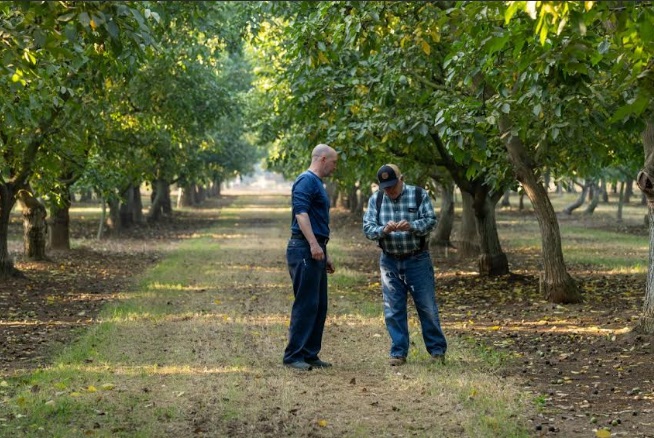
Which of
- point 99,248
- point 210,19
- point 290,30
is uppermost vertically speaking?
point 210,19

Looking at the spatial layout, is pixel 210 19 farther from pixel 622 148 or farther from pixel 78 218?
pixel 78 218

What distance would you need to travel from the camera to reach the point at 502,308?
14422 mm

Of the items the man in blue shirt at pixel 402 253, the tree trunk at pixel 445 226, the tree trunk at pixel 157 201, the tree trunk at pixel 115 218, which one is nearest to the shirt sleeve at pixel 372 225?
the man in blue shirt at pixel 402 253

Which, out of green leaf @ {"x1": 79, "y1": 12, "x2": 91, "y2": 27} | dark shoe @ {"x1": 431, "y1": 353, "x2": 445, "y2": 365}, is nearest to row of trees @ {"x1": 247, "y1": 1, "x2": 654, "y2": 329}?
dark shoe @ {"x1": 431, "y1": 353, "x2": 445, "y2": 365}

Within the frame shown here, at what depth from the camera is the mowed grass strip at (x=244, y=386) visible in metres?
7.16

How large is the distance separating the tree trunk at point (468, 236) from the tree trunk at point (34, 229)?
32.5ft

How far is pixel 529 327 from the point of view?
1248 cm

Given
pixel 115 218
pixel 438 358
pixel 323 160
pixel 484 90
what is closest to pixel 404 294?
pixel 438 358

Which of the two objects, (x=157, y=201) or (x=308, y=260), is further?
(x=157, y=201)

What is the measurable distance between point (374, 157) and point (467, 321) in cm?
475

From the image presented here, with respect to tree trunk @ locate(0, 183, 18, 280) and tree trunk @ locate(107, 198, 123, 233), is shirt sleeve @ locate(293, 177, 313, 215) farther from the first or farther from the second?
tree trunk @ locate(107, 198, 123, 233)

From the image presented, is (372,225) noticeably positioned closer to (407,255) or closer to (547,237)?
(407,255)

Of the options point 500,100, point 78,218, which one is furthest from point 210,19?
point 78,218

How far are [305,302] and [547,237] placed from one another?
20.6 ft
